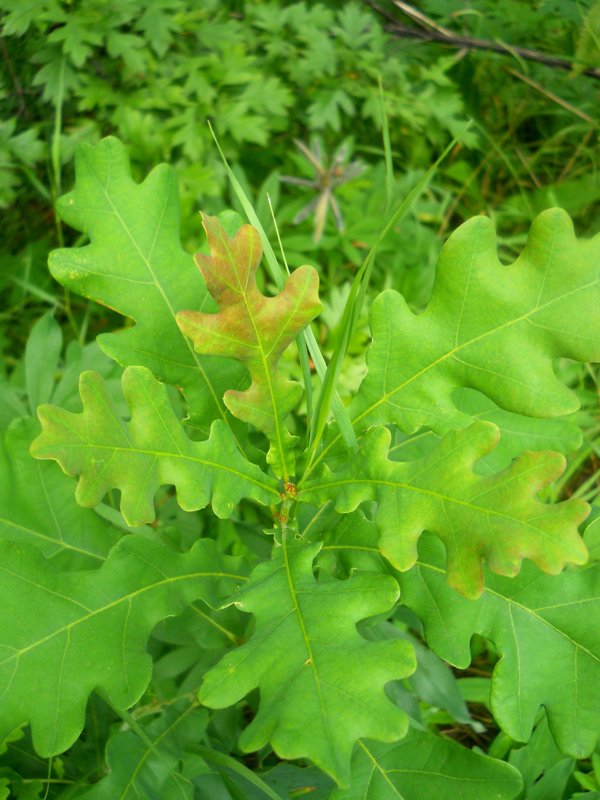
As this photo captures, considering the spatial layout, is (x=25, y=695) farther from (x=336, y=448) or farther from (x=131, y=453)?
(x=336, y=448)

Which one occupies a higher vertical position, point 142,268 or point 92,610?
point 142,268

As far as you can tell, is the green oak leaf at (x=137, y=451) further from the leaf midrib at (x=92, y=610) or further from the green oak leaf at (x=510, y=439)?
the green oak leaf at (x=510, y=439)

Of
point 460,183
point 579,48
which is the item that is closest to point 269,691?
point 579,48

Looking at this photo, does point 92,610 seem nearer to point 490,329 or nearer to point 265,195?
point 490,329

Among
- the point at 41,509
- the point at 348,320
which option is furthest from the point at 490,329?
the point at 41,509


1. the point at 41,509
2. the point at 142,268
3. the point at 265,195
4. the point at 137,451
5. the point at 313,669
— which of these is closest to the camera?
the point at 313,669

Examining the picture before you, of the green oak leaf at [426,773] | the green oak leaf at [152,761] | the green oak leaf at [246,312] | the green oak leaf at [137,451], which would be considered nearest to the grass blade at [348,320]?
the green oak leaf at [246,312]
